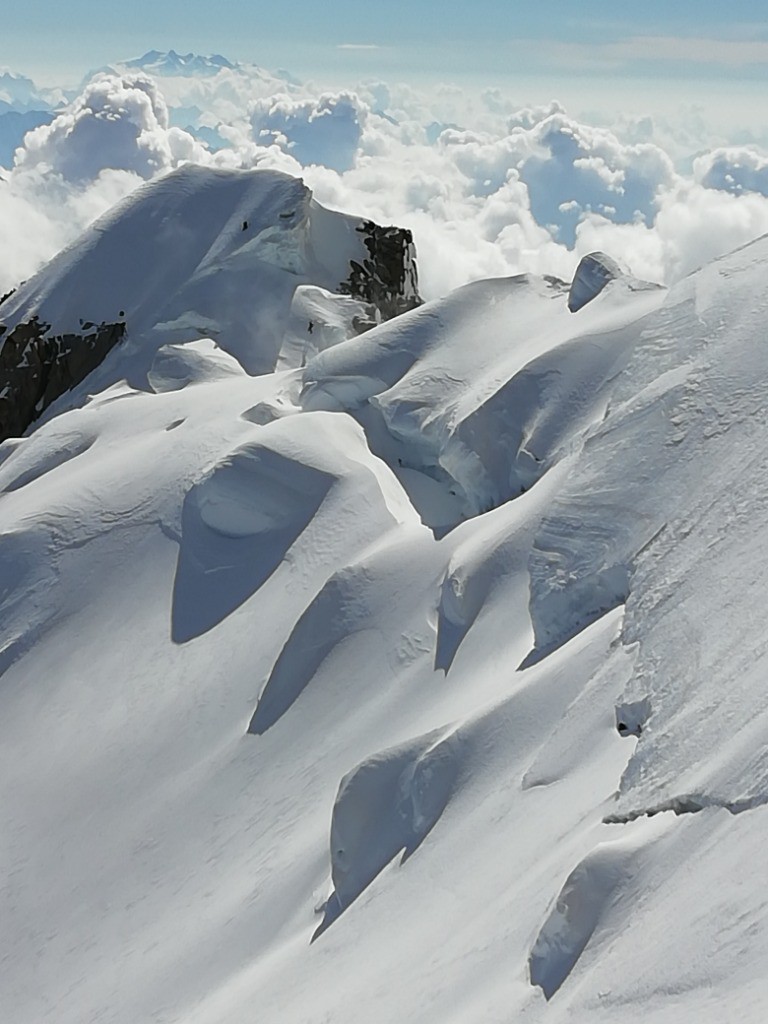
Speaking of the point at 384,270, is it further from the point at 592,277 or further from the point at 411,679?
the point at 411,679

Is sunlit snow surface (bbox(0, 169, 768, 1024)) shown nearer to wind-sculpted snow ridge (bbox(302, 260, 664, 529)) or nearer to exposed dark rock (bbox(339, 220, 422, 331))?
wind-sculpted snow ridge (bbox(302, 260, 664, 529))

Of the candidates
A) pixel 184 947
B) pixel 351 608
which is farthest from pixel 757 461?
pixel 184 947

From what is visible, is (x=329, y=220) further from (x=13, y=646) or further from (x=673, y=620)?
(x=673, y=620)

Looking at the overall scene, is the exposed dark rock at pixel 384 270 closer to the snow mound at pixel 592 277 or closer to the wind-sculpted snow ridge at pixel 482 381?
the wind-sculpted snow ridge at pixel 482 381

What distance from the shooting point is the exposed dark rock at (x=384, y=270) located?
2933 inches

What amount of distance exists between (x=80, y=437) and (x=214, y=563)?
1524 cm

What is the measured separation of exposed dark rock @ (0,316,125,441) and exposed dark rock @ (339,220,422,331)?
1671cm

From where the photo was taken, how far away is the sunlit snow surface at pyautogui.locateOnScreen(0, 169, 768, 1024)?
17.7 metres

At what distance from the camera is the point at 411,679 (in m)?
32.5

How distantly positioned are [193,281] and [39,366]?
38.6 ft

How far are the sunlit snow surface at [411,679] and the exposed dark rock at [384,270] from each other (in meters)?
22.2

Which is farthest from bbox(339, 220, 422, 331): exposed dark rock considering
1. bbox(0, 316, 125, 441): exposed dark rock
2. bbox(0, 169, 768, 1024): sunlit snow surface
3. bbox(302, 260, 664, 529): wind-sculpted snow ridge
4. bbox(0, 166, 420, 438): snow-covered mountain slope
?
bbox(302, 260, 664, 529): wind-sculpted snow ridge

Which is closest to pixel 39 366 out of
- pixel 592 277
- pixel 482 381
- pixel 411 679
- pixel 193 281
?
pixel 193 281

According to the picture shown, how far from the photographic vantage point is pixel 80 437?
5316cm
